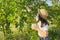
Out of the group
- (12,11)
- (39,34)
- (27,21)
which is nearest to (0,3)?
(12,11)

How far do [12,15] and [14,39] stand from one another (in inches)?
62.5

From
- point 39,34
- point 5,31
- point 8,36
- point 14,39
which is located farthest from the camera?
point 14,39

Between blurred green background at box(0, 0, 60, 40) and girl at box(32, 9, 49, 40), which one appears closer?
girl at box(32, 9, 49, 40)

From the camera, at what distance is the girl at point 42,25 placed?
5139 millimetres

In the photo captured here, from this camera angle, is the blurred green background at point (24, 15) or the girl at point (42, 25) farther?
the blurred green background at point (24, 15)

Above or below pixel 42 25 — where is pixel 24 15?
above

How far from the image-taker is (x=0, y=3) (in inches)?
218

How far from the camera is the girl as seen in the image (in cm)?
514

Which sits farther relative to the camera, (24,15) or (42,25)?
(24,15)

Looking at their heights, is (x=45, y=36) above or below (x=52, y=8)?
below

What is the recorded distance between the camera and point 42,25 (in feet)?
17.3

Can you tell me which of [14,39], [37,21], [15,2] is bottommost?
[14,39]

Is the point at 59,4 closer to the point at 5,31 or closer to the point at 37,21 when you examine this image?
the point at 37,21

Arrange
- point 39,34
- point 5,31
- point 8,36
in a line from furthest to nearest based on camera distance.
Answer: point 8,36 < point 5,31 < point 39,34
